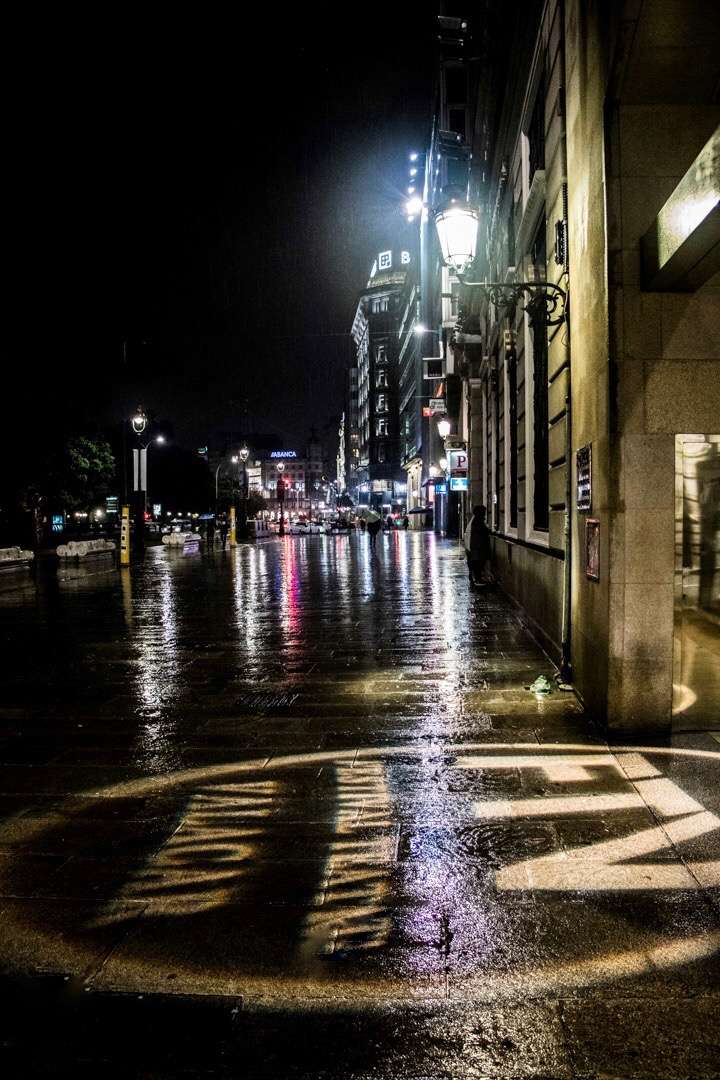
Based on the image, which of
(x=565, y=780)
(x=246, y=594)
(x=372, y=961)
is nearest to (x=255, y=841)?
(x=372, y=961)

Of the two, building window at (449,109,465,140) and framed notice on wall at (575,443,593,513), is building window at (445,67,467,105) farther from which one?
framed notice on wall at (575,443,593,513)

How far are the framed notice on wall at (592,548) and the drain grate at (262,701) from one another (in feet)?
10.5

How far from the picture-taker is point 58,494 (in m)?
43.0

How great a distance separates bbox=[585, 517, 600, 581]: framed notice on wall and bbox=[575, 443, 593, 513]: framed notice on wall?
0.17 metres

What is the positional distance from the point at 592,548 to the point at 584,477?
70 cm

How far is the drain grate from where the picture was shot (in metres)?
7.28

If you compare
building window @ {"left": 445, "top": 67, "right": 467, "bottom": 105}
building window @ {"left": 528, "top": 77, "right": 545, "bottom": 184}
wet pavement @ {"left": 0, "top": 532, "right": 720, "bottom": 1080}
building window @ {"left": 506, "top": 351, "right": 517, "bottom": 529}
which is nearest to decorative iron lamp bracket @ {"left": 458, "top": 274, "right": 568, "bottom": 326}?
building window @ {"left": 528, "top": 77, "right": 545, "bottom": 184}

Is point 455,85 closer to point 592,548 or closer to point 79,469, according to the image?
point 79,469

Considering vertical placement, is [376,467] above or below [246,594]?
above

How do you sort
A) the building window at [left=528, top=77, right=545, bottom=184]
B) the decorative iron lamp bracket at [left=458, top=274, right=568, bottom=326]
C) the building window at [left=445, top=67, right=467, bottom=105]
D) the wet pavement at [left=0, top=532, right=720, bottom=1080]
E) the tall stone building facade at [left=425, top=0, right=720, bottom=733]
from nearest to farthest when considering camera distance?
the wet pavement at [left=0, top=532, right=720, bottom=1080] < the tall stone building facade at [left=425, top=0, right=720, bottom=733] < the decorative iron lamp bracket at [left=458, top=274, right=568, bottom=326] < the building window at [left=528, top=77, right=545, bottom=184] < the building window at [left=445, top=67, right=467, bottom=105]

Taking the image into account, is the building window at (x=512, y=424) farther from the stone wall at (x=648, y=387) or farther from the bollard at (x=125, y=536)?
the bollard at (x=125, y=536)

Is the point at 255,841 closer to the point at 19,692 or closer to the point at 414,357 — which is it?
the point at 19,692

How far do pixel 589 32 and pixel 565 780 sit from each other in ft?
21.0

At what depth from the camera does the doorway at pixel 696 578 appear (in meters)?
6.16
